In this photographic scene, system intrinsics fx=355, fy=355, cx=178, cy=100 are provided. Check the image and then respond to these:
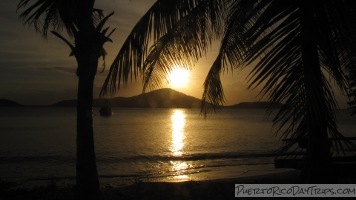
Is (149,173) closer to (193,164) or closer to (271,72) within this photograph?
(193,164)

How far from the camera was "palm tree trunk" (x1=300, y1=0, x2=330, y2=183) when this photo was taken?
2.81 m

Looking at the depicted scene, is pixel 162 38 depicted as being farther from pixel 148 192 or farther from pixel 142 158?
pixel 142 158

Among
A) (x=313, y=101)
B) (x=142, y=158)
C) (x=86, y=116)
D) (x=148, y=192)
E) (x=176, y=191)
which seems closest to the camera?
(x=313, y=101)

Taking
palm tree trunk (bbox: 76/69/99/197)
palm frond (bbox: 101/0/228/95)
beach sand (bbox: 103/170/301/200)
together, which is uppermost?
palm frond (bbox: 101/0/228/95)

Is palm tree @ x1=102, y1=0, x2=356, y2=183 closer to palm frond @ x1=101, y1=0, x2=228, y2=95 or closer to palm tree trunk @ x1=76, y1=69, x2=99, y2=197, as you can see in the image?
palm frond @ x1=101, y1=0, x2=228, y2=95

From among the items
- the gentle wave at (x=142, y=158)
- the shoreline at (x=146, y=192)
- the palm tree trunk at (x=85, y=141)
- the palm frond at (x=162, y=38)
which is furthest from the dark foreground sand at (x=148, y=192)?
the gentle wave at (x=142, y=158)

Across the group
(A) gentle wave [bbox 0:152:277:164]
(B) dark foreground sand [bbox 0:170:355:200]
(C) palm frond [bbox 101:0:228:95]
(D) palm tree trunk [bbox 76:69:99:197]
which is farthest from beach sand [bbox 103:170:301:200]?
(A) gentle wave [bbox 0:152:277:164]

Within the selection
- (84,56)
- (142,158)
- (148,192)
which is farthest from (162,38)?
(142,158)

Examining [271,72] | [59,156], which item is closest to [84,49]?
[271,72]

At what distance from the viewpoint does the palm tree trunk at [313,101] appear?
9.23 ft

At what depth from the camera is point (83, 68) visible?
6180mm

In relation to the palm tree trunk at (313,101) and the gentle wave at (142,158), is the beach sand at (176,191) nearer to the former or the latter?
the palm tree trunk at (313,101)

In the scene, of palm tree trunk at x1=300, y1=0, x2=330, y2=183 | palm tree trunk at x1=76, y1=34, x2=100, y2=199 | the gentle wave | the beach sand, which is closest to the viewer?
palm tree trunk at x1=300, y1=0, x2=330, y2=183

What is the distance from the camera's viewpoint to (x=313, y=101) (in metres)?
2.80
